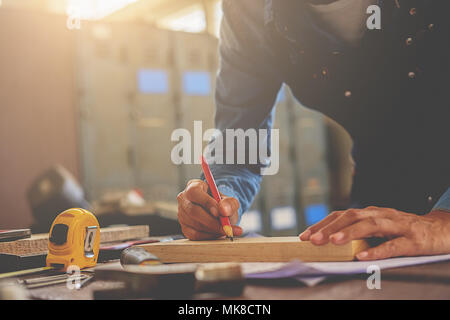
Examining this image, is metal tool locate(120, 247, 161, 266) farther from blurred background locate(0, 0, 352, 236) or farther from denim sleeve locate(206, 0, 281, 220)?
blurred background locate(0, 0, 352, 236)

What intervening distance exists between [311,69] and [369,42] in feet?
0.50

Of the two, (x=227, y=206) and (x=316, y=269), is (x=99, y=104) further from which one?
(x=316, y=269)

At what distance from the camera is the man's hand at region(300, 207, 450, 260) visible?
2.05ft

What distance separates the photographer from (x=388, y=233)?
2.10 feet

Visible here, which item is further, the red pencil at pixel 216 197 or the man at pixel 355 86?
the man at pixel 355 86

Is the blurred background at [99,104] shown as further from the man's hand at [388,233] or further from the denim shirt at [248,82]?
the man's hand at [388,233]

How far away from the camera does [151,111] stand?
13.8 ft

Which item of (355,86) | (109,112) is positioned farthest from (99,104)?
(355,86)

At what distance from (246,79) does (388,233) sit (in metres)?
0.70

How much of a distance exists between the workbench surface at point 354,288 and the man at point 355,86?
0.26 meters

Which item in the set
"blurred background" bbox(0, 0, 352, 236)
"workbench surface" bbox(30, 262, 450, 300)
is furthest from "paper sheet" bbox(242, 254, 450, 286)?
"blurred background" bbox(0, 0, 352, 236)

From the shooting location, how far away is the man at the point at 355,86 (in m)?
0.96

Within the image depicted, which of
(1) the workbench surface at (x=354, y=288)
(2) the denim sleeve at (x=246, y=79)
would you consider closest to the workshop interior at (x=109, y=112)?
(2) the denim sleeve at (x=246, y=79)

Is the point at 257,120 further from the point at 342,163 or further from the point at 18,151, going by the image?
the point at 342,163
